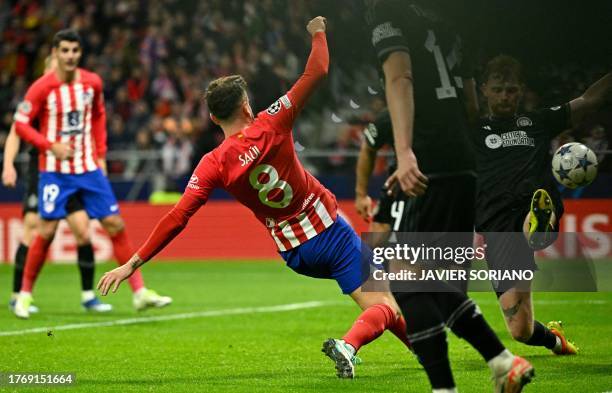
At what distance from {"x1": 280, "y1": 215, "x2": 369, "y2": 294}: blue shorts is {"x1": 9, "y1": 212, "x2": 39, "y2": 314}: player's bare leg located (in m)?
4.84

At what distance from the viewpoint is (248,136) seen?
238 inches

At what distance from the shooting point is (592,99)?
6426mm

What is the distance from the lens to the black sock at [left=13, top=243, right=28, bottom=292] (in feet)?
34.6

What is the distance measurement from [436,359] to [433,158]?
885 mm

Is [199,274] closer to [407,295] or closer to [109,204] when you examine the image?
[109,204]

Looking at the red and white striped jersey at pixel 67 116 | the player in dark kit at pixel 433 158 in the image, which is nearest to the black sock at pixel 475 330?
the player in dark kit at pixel 433 158

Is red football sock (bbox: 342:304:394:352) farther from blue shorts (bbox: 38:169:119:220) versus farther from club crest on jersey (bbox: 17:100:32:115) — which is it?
club crest on jersey (bbox: 17:100:32:115)

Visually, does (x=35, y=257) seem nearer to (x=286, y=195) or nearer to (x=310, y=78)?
(x=286, y=195)

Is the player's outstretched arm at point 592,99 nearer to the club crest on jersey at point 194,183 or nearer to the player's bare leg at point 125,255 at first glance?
the club crest on jersey at point 194,183

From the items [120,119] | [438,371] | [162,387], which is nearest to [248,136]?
[162,387]

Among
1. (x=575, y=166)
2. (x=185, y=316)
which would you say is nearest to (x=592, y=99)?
(x=575, y=166)

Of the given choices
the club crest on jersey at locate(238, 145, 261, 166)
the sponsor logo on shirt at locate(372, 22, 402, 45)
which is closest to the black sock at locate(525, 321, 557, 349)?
the club crest on jersey at locate(238, 145, 261, 166)

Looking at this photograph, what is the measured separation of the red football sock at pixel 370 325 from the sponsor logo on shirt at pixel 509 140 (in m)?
1.37

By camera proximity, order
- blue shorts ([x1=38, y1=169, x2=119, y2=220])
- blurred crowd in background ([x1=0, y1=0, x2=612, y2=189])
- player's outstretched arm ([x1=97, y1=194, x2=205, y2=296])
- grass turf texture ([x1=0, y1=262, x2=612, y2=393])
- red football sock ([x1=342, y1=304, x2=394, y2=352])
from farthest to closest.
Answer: blurred crowd in background ([x1=0, y1=0, x2=612, y2=189]) < blue shorts ([x1=38, y1=169, x2=119, y2=220]) < red football sock ([x1=342, y1=304, x2=394, y2=352]) < grass turf texture ([x1=0, y1=262, x2=612, y2=393]) < player's outstretched arm ([x1=97, y1=194, x2=205, y2=296])
